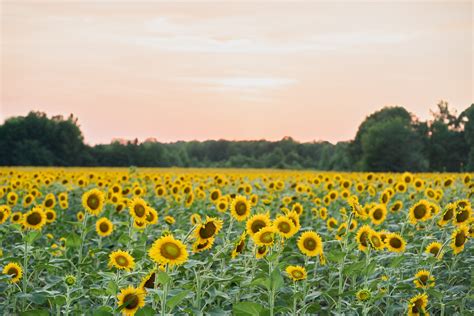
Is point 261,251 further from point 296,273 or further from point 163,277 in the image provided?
point 163,277

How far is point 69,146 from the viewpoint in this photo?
57125mm

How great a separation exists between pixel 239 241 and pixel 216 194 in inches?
203

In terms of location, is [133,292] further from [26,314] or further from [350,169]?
[350,169]

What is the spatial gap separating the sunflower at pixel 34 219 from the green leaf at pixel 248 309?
403 cm

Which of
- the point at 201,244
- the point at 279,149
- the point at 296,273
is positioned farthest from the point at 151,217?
the point at 279,149

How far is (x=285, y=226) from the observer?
546 centimetres

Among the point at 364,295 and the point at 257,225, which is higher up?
the point at 257,225

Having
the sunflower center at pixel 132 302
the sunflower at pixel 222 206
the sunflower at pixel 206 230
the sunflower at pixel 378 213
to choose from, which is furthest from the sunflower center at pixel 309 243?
the sunflower at pixel 222 206

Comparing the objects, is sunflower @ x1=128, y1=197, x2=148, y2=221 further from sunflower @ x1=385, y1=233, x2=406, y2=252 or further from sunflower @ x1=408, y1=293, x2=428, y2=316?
sunflower @ x1=408, y1=293, x2=428, y2=316

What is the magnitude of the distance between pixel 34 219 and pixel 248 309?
4.18 meters

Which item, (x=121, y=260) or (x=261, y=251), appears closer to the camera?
(x=121, y=260)

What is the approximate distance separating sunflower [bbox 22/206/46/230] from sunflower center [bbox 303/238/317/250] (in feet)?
11.0

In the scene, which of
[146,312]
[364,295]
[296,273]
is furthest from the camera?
[296,273]

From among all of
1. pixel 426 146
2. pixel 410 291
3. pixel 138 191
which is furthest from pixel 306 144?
pixel 410 291
